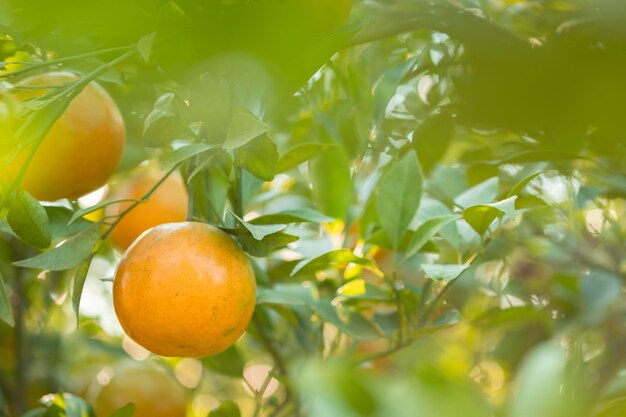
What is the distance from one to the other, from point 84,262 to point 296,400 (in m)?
0.42

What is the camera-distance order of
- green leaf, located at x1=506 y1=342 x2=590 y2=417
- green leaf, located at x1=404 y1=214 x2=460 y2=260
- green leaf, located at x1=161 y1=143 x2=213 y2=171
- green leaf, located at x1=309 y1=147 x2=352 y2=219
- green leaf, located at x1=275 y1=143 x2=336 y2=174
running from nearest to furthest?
green leaf, located at x1=506 y1=342 x2=590 y2=417 < green leaf, located at x1=161 y1=143 x2=213 y2=171 < green leaf, located at x1=404 y1=214 x2=460 y2=260 < green leaf, located at x1=275 y1=143 x2=336 y2=174 < green leaf, located at x1=309 y1=147 x2=352 y2=219

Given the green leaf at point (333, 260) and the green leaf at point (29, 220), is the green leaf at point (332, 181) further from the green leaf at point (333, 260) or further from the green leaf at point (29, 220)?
the green leaf at point (29, 220)

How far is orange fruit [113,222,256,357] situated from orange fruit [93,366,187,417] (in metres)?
→ 0.35

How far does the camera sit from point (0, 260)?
1.31m

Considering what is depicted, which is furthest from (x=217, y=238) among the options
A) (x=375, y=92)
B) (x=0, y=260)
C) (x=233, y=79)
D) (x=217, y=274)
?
(x=0, y=260)

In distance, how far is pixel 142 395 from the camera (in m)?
1.13

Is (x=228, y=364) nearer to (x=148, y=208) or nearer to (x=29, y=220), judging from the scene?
(x=148, y=208)

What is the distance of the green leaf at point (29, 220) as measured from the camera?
0.75 metres

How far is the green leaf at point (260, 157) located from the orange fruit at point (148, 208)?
1.18 feet

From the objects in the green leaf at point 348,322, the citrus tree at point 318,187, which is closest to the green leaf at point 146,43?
the citrus tree at point 318,187

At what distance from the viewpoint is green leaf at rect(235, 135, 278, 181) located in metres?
0.74

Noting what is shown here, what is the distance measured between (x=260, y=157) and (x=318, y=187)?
0.36 metres

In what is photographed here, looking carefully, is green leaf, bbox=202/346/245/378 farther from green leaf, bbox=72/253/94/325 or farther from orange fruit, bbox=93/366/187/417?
green leaf, bbox=72/253/94/325

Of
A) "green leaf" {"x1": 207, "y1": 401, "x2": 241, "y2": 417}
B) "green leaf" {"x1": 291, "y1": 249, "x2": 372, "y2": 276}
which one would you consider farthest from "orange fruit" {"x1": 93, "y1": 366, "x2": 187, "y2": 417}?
"green leaf" {"x1": 291, "y1": 249, "x2": 372, "y2": 276}
